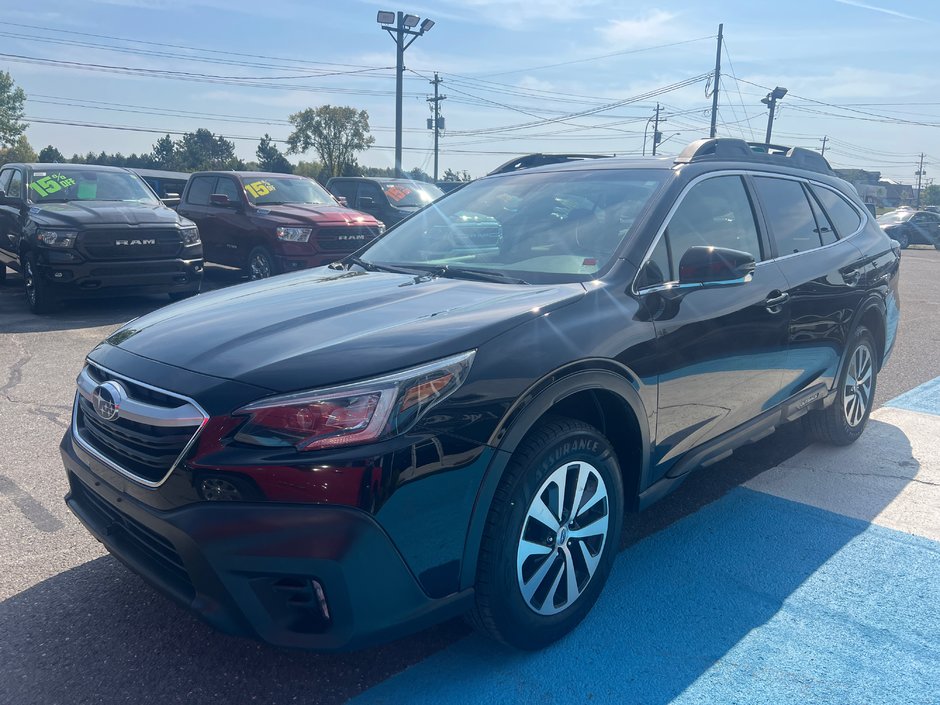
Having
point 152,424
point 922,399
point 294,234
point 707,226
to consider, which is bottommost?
point 922,399

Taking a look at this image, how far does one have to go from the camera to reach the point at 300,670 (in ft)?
8.81

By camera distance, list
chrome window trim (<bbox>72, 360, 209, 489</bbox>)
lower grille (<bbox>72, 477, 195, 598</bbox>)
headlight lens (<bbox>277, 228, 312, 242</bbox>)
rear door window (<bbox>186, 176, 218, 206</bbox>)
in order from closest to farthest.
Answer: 1. chrome window trim (<bbox>72, 360, 209, 489</bbox>)
2. lower grille (<bbox>72, 477, 195, 598</bbox>)
3. headlight lens (<bbox>277, 228, 312, 242</bbox>)
4. rear door window (<bbox>186, 176, 218, 206</bbox>)

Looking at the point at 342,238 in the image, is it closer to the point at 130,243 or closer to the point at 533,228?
the point at 130,243

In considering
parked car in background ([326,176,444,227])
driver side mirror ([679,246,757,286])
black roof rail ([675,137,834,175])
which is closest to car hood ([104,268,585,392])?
driver side mirror ([679,246,757,286])

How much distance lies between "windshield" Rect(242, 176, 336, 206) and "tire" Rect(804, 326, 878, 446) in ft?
30.0

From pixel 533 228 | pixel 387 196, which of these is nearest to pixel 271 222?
pixel 387 196

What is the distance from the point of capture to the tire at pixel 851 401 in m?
4.84

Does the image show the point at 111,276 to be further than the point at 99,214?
No

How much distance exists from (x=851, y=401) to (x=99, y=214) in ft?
27.0

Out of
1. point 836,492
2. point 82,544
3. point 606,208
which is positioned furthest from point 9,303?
point 836,492

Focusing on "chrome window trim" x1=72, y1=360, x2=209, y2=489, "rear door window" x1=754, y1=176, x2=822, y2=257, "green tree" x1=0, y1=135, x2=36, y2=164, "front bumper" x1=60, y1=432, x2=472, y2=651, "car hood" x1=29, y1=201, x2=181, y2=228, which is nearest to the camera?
"front bumper" x1=60, y1=432, x2=472, y2=651

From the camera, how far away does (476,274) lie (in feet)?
11.1

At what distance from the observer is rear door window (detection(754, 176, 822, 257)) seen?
413 cm

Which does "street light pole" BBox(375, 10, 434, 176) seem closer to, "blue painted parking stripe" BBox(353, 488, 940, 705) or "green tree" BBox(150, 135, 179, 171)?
"blue painted parking stripe" BBox(353, 488, 940, 705)
